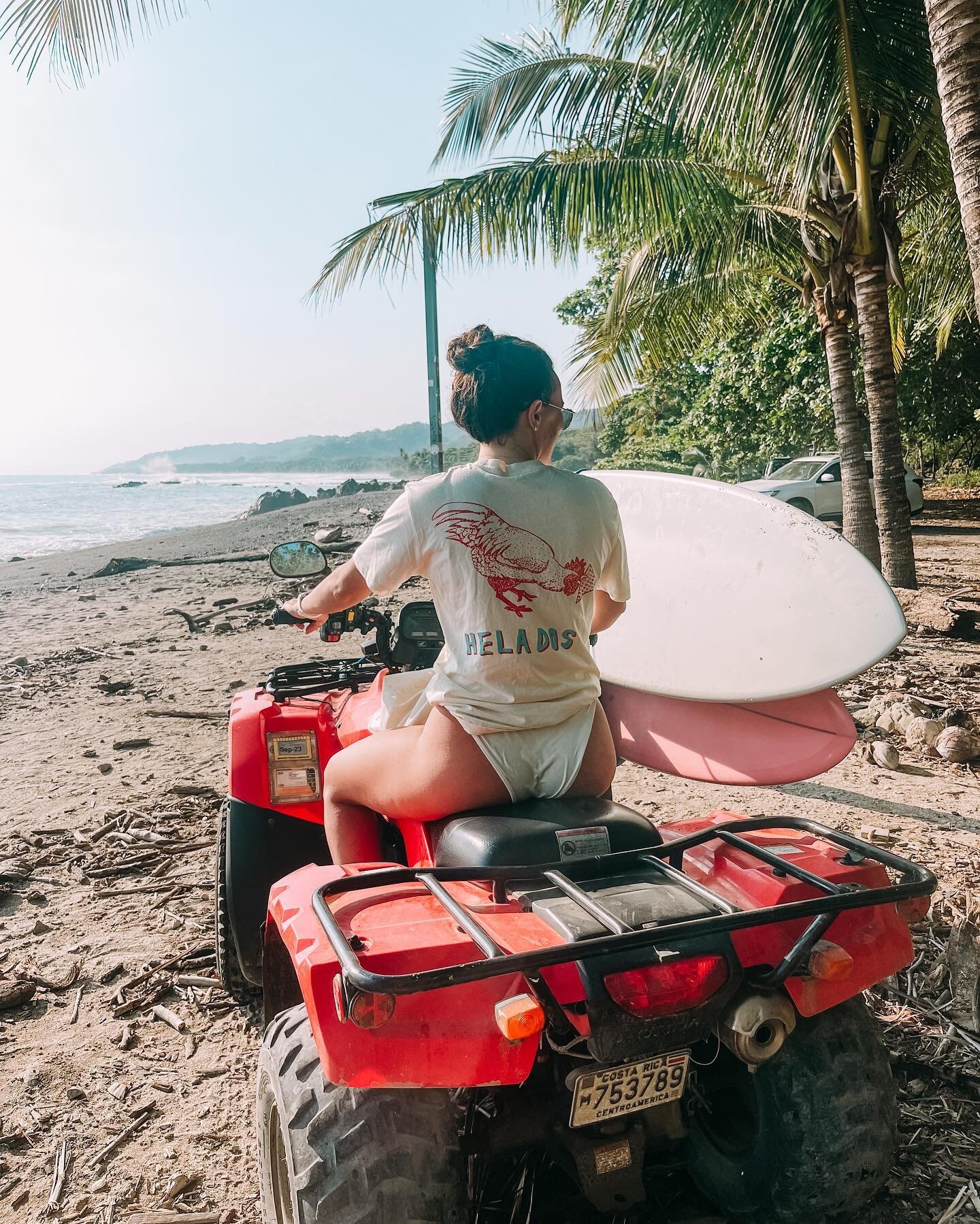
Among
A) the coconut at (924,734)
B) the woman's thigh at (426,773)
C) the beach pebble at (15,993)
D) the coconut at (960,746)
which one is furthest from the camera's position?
the coconut at (924,734)

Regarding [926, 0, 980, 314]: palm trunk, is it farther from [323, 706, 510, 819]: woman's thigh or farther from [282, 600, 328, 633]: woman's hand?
[323, 706, 510, 819]: woman's thigh

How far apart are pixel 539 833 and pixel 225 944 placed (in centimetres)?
169

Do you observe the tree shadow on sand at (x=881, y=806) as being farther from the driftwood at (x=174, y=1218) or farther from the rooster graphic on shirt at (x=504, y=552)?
the driftwood at (x=174, y=1218)

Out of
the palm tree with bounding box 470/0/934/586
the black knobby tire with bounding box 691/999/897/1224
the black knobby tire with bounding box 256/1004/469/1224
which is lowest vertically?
the black knobby tire with bounding box 691/999/897/1224

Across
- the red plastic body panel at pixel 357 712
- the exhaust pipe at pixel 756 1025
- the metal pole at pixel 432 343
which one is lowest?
the exhaust pipe at pixel 756 1025

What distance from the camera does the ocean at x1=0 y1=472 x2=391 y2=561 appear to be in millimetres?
36062

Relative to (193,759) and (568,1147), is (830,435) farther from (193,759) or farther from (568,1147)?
(568,1147)

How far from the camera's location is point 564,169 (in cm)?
945

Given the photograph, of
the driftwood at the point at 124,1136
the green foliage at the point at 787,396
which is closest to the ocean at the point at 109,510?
the green foliage at the point at 787,396

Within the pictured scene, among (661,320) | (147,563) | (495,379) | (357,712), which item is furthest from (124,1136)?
(147,563)

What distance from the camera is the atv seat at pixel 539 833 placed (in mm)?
1935

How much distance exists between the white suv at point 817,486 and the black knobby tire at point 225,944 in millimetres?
16876

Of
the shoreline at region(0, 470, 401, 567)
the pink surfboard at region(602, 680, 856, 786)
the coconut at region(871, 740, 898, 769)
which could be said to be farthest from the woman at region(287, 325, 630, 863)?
the shoreline at region(0, 470, 401, 567)

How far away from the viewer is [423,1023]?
5.17ft
